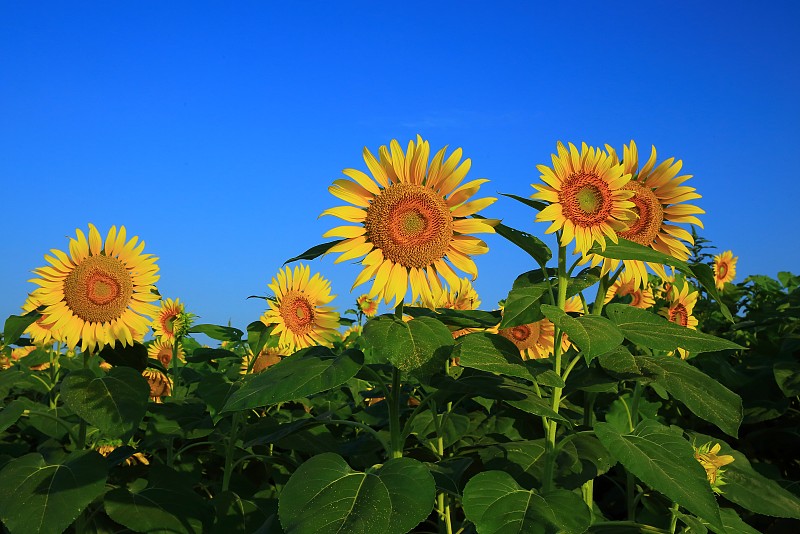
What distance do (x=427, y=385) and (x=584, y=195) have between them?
3.18 ft

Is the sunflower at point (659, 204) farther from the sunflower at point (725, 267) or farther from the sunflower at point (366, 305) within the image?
the sunflower at point (725, 267)

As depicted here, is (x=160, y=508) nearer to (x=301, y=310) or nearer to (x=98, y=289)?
(x=98, y=289)

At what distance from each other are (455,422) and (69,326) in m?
1.96

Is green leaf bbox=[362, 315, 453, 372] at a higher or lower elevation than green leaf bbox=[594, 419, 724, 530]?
higher

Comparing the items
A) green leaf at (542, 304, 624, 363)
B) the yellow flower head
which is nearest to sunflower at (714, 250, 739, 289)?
the yellow flower head

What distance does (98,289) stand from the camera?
13.1ft

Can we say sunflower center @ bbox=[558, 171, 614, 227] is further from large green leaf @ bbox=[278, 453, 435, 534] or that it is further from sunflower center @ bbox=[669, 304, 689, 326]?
sunflower center @ bbox=[669, 304, 689, 326]

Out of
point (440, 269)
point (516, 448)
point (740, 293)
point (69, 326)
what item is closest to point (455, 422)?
point (516, 448)

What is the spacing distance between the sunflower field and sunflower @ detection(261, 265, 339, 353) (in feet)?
0.04

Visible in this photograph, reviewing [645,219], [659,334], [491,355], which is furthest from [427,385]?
[645,219]

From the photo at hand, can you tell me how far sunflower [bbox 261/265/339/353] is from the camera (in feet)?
14.5

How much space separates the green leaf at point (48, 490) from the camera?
3.19m

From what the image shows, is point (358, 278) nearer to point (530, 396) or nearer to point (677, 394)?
point (530, 396)

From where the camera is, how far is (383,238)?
3072 mm
